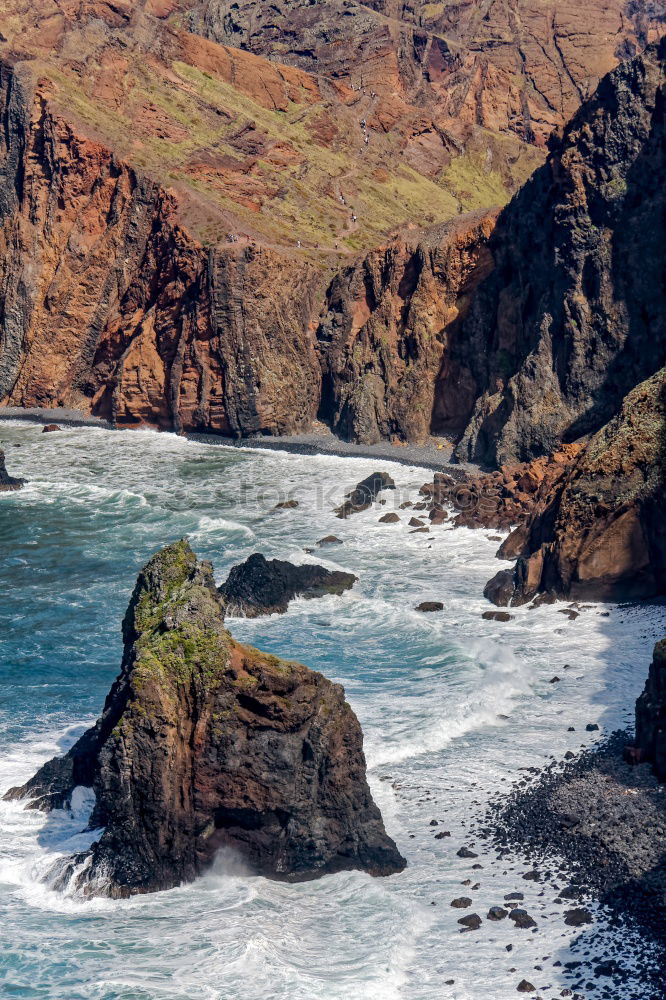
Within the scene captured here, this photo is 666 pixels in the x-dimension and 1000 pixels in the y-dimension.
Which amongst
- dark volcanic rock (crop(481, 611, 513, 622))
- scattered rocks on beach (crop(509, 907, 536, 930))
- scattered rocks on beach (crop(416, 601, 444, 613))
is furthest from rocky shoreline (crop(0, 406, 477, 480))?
scattered rocks on beach (crop(509, 907, 536, 930))

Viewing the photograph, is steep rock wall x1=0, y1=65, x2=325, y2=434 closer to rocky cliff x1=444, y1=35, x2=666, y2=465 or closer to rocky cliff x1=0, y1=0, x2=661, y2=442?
rocky cliff x1=0, y1=0, x2=661, y2=442

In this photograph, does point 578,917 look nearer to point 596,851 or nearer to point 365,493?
point 596,851

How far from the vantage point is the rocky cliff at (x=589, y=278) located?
5994 cm

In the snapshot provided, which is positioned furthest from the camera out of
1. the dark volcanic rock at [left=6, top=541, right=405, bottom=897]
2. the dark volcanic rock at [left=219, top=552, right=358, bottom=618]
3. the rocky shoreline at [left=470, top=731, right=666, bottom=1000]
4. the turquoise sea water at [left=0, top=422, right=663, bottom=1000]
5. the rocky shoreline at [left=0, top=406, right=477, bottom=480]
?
the rocky shoreline at [left=0, top=406, right=477, bottom=480]

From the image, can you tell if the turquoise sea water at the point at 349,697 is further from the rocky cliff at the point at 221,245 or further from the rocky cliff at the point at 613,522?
the rocky cliff at the point at 221,245

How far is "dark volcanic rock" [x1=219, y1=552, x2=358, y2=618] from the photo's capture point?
44.2 m

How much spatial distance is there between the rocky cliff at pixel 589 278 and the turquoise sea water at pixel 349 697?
9.25 metres

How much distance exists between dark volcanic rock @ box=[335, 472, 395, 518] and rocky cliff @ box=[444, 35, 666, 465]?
23.2 ft

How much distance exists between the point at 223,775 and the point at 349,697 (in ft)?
36.8

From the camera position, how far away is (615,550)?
4188 centimetres

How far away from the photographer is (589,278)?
6297 centimetres

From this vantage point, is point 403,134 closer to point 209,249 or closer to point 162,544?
point 209,249

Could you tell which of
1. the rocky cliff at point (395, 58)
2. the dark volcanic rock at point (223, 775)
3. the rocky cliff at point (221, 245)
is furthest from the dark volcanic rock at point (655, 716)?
the rocky cliff at point (395, 58)

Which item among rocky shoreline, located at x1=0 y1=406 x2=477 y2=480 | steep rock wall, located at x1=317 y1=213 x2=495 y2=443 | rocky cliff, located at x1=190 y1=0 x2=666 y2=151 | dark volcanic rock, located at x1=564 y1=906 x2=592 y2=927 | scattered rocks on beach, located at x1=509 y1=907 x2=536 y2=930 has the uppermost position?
rocky cliff, located at x1=190 y1=0 x2=666 y2=151
